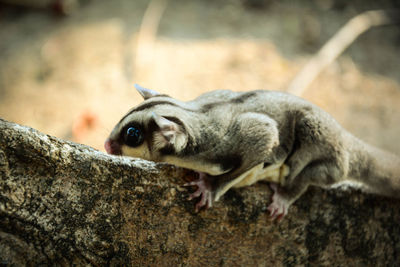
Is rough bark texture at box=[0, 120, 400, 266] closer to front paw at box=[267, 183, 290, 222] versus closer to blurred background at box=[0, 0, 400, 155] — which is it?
front paw at box=[267, 183, 290, 222]

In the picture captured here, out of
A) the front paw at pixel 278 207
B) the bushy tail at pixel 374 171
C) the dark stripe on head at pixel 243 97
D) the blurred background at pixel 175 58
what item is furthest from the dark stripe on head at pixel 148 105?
the blurred background at pixel 175 58

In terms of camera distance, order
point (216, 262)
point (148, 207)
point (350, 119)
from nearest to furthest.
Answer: point (148, 207) → point (216, 262) → point (350, 119)

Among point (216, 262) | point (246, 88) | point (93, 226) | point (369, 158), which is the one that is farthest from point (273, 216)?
point (246, 88)

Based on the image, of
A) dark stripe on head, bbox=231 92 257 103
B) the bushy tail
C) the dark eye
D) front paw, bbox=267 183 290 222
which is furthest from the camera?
the bushy tail

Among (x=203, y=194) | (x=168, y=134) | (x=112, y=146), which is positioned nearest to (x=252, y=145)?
(x=203, y=194)

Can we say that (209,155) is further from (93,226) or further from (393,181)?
(393,181)

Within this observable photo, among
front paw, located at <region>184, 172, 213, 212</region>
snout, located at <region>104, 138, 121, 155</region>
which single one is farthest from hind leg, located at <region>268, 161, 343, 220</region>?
snout, located at <region>104, 138, 121, 155</region>
